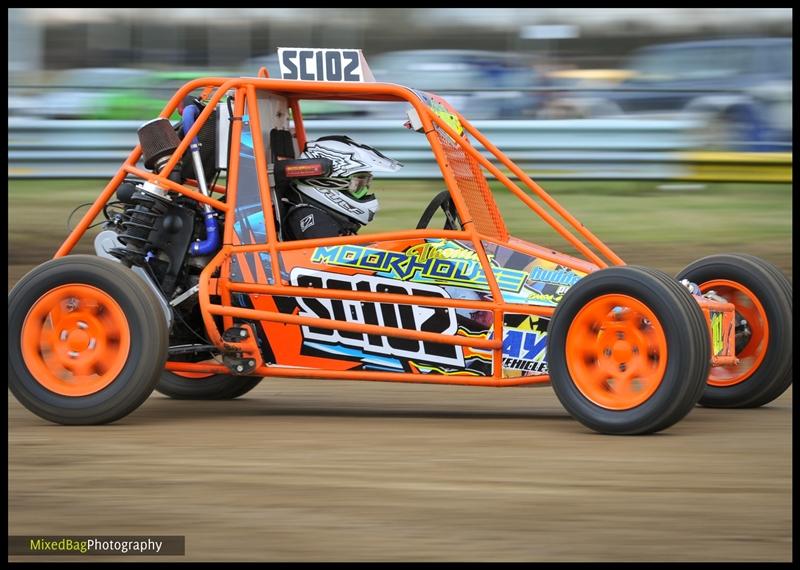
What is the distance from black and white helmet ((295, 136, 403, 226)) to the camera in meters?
7.07

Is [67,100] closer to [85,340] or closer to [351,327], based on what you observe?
[85,340]

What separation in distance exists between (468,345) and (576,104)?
851 cm

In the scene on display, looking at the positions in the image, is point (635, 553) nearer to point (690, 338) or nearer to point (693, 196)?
point (690, 338)

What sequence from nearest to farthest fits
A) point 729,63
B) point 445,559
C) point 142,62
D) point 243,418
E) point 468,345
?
point 445,559, point 468,345, point 243,418, point 729,63, point 142,62

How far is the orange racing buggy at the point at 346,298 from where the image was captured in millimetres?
6203

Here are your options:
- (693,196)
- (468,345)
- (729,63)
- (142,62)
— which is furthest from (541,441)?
(142,62)

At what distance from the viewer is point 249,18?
57.8ft

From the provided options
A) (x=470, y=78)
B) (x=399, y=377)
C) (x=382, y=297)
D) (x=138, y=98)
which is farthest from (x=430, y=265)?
(x=470, y=78)

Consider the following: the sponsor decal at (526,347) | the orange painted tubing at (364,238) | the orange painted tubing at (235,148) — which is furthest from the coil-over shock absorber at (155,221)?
the sponsor decal at (526,347)

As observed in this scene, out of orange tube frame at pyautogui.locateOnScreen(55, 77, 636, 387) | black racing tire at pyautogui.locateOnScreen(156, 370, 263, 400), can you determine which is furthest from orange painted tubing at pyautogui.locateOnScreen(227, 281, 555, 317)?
black racing tire at pyautogui.locateOnScreen(156, 370, 263, 400)

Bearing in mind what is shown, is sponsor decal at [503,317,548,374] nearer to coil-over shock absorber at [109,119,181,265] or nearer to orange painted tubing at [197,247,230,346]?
orange painted tubing at [197,247,230,346]

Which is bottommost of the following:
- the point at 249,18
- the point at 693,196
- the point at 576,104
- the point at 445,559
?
the point at 445,559

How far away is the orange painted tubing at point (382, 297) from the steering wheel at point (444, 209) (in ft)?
1.66

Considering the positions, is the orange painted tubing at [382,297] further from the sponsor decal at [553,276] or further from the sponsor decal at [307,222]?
the sponsor decal at [307,222]
